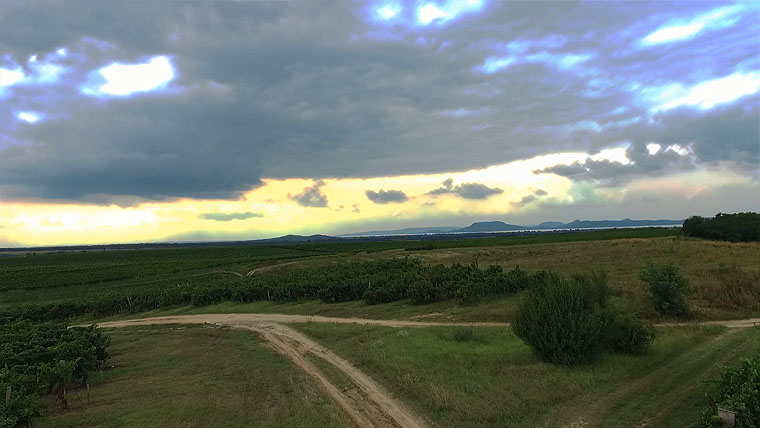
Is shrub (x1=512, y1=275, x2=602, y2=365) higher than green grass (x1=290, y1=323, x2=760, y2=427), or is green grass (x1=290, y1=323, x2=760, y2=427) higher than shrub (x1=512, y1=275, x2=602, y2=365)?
shrub (x1=512, y1=275, x2=602, y2=365)

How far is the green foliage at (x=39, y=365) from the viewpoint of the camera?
37.7 feet

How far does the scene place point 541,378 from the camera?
42.7ft

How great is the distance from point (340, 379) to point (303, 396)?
203 centimetres

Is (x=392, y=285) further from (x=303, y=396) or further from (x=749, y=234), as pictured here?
(x=749, y=234)

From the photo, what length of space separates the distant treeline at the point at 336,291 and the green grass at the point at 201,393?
1363 centimetres

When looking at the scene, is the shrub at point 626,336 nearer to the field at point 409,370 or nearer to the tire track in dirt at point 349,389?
the field at point 409,370

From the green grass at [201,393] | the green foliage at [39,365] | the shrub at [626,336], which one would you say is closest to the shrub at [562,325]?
the shrub at [626,336]

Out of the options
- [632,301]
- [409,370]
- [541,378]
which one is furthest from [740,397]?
[632,301]

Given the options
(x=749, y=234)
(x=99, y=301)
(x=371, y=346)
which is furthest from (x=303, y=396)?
(x=749, y=234)

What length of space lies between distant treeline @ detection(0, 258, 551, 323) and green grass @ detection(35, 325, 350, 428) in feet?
44.7

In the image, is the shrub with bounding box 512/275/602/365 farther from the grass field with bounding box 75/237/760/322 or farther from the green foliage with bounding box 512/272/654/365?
the grass field with bounding box 75/237/760/322

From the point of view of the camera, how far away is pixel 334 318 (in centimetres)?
2969

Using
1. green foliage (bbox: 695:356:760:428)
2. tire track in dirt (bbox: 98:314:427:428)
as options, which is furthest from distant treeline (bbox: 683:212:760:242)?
green foliage (bbox: 695:356:760:428)

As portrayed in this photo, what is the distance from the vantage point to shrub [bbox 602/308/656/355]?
49.7 feet
